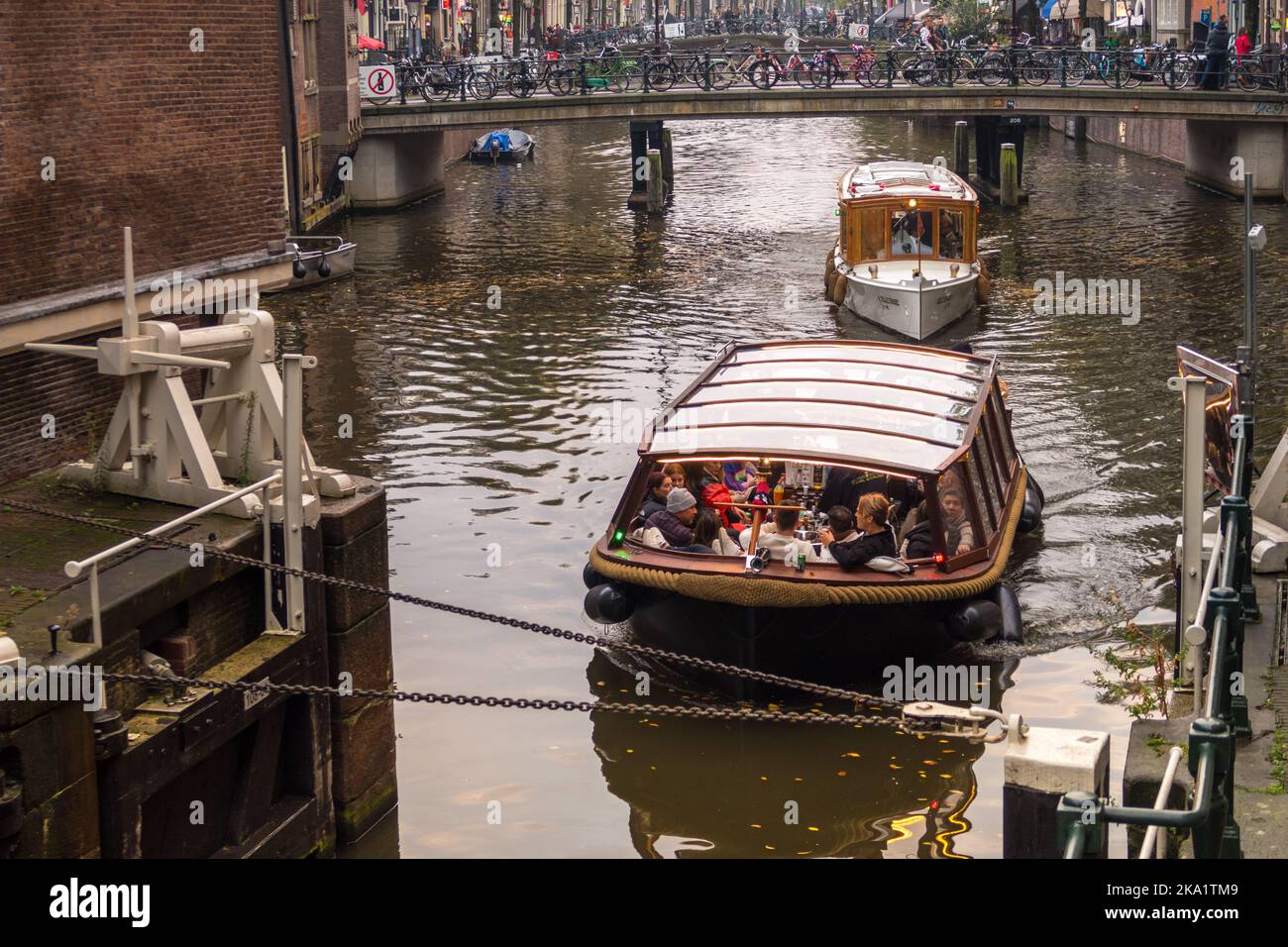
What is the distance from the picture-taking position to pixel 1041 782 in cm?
739

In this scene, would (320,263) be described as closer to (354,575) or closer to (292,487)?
(354,575)

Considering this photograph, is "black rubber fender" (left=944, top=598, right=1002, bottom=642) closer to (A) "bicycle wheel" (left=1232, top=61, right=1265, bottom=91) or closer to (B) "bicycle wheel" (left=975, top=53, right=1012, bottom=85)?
(A) "bicycle wheel" (left=1232, top=61, right=1265, bottom=91)

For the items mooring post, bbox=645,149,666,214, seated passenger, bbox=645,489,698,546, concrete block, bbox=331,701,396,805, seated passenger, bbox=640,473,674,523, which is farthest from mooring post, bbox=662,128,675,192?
concrete block, bbox=331,701,396,805

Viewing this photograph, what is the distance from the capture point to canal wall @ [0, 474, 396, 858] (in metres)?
9.48

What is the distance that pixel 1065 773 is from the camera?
7344 mm

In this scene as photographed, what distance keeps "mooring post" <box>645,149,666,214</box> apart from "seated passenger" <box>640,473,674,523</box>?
106ft

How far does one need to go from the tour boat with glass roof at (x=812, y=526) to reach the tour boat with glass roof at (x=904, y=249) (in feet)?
45.9

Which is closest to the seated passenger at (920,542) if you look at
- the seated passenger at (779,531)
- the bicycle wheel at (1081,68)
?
the seated passenger at (779,531)

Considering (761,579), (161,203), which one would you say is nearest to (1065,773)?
(761,579)

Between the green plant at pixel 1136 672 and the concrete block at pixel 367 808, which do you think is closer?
the concrete block at pixel 367 808

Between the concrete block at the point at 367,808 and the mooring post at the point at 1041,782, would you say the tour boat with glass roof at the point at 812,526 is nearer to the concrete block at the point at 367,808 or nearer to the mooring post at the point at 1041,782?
the concrete block at the point at 367,808

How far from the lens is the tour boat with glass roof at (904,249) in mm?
31781

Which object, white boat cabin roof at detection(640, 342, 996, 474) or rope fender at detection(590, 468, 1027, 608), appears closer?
rope fender at detection(590, 468, 1027, 608)

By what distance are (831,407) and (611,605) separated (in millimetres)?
2892
